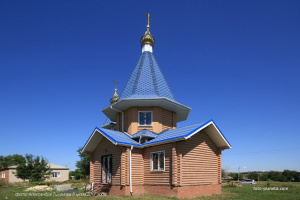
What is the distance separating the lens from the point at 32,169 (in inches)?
1334

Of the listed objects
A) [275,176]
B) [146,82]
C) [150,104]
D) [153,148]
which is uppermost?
[146,82]

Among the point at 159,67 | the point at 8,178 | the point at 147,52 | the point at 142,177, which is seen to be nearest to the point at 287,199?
the point at 142,177

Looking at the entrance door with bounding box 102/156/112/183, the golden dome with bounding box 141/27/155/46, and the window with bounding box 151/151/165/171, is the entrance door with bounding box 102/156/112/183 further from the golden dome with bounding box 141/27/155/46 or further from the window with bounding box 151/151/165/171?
the golden dome with bounding box 141/27/155/46

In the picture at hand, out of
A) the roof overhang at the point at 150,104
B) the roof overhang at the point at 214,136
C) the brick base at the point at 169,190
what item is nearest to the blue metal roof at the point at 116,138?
the roof overhang at the point at 214,136

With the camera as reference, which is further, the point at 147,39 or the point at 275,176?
the point at 275,176

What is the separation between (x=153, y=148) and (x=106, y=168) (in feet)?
12.3

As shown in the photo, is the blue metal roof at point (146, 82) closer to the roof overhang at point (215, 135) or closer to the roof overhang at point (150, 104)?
the roof overhang at point (150, 104)

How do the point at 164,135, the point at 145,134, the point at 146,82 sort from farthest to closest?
the point at 146,82 < the point at 145,134 < the point at 164,135

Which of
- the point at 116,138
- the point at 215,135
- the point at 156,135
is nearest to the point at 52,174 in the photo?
the point at 156,135

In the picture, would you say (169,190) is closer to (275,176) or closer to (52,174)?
(52,174)

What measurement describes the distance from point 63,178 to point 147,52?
36.8 meters

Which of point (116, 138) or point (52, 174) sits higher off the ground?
point (116, 138)

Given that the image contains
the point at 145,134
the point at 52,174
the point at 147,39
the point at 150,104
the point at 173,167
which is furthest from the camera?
the point at 52,174

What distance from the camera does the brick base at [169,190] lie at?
12.4 m
